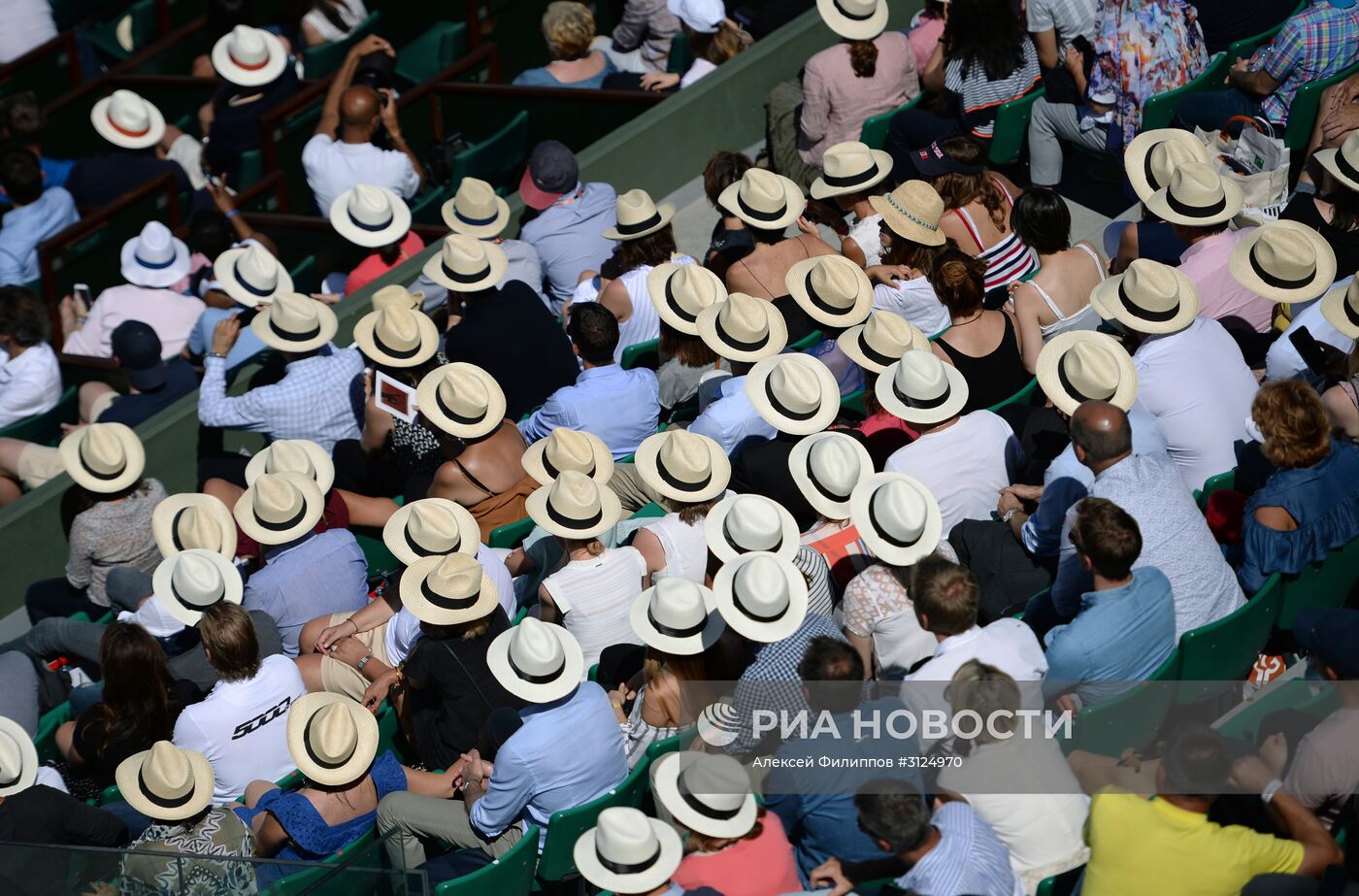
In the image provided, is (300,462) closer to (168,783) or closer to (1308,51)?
(168,783)

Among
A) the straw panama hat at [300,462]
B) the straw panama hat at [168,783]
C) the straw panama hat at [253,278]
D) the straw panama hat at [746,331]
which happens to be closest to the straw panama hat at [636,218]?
the straw panama hat at [746,331]

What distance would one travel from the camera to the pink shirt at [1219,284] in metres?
7.39

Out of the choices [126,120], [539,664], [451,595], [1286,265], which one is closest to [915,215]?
[1286,265]

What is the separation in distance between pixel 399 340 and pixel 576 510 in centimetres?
195

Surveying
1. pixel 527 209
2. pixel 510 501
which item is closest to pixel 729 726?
pixel 510 501

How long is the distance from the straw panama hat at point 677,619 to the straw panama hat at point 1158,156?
3513 millimetres

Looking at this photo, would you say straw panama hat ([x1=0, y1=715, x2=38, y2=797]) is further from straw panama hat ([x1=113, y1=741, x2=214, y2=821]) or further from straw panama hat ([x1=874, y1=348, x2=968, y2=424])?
straw panama hat ([x1=874, y1=348, x2=968, y2=424])

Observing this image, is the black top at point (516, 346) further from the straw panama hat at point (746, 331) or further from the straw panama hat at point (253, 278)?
the straw panama hat at point (253, 278)

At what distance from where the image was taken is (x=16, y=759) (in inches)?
251

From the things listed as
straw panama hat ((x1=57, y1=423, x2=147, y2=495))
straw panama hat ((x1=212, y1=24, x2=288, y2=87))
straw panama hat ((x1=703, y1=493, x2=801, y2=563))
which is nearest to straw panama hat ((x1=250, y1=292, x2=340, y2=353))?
straw panama hat ((x1=57, y1=423, x2=147, y2=495))

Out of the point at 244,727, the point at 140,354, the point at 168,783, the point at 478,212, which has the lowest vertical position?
the point at 140,354

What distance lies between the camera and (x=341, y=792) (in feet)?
19.1

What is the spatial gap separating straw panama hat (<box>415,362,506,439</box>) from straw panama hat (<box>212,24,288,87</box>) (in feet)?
16.3

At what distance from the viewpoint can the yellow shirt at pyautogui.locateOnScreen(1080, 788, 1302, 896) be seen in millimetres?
4883
